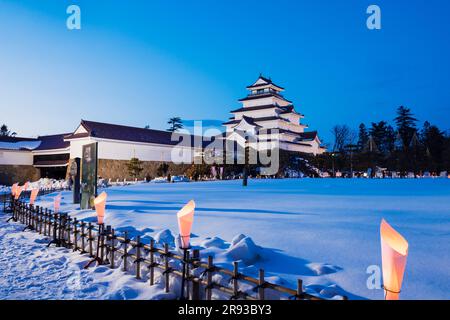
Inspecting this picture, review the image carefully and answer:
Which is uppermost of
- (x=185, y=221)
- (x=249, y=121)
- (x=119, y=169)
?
(x=249, y=121)

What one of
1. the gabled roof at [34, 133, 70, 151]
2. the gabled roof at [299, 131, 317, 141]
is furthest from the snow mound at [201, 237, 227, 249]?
the gabled roof at [299, 131, 317, 141]

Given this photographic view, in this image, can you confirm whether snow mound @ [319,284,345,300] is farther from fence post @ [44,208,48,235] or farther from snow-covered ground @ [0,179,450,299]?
fence post @ [44,208,48,235]

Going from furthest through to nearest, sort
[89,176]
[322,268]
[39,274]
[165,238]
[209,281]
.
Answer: [89,176]
[165,238]
[39,274]
[322,268]
[209,281]

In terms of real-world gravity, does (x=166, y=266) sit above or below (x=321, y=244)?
below

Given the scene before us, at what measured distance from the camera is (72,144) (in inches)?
1219

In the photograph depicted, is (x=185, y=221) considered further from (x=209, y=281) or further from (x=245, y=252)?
(x=245, y=252)

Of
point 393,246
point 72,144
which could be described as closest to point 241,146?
point 72,144

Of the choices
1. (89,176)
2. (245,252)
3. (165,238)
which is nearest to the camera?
(245,252)

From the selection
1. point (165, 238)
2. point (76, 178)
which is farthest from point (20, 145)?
point (165, 238)

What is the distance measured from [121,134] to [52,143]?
8.40 meters

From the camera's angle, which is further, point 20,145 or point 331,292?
point 20,145

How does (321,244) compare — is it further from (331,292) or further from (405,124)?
(405,124)

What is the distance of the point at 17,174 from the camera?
102 ft

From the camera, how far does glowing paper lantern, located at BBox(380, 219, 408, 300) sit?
1.93m
